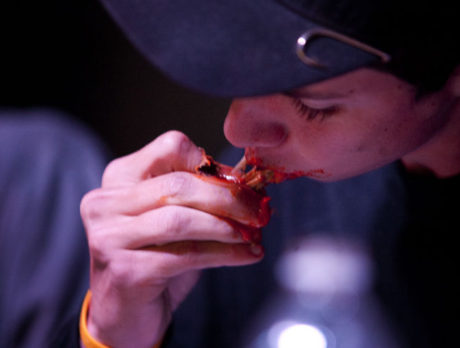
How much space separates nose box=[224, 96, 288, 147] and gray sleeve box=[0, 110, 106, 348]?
518mm

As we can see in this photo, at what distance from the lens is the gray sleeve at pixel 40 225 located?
1.04 m

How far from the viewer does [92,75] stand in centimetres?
93

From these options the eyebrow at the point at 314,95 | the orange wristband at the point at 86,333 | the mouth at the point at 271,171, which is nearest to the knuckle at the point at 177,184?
the mouth at the point at 271,171

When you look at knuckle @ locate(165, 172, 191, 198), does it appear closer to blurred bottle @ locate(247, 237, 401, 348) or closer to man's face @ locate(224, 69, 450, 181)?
man's face @ locate(224, 69, 450, 181)

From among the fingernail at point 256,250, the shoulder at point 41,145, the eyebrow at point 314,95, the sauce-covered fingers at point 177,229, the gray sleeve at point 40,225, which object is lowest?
the gray sleeve at point 40,225

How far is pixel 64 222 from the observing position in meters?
1.10

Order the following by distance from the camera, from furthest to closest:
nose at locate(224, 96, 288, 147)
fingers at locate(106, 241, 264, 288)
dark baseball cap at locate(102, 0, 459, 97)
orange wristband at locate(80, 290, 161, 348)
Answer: orange wristband at locate(80, 290, 161, 348)
fingers at locate(106, 241, 264, 288)
nose at locate(224, 96, 288, 147)
dark baseball cap at locate(102, 0, 459, 97)

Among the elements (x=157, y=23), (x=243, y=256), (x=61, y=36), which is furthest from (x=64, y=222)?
(x=157, y=23)

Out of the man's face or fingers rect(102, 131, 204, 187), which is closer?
the man's face

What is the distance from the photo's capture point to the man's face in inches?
20.0

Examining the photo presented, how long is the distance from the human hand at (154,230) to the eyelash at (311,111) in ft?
0.53

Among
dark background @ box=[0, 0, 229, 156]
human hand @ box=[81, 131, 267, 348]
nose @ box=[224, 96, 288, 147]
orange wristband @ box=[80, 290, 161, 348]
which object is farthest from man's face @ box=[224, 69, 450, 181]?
orange wristband @ box=[80, 290, 161, 348]

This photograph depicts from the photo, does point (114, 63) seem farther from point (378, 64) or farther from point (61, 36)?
point (378, 64)

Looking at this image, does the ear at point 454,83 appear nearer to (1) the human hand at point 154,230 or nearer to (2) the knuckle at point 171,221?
(1) the human hand at point 154,230
